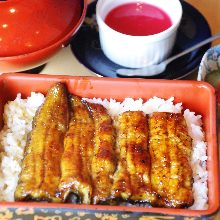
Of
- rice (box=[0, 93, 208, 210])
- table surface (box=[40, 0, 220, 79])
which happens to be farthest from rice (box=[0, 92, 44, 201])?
table surface (box=[40, 0, 220, 79])

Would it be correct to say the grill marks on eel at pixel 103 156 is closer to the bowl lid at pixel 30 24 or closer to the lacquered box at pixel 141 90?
the lacquered box at pixel 141 90

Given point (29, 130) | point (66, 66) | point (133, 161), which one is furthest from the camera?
point (66, 66)

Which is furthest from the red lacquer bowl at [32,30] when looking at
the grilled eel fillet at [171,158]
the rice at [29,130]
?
the grilled eel fillet at [171,158]

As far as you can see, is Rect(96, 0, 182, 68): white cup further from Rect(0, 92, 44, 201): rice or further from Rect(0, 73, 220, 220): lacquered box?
Rect(0, 92, 44, 201): rice

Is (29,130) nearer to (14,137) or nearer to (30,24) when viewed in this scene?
(14,137)

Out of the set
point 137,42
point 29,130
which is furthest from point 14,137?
point 137,42

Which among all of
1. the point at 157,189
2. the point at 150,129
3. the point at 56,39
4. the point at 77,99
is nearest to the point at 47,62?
the point at 56,39
